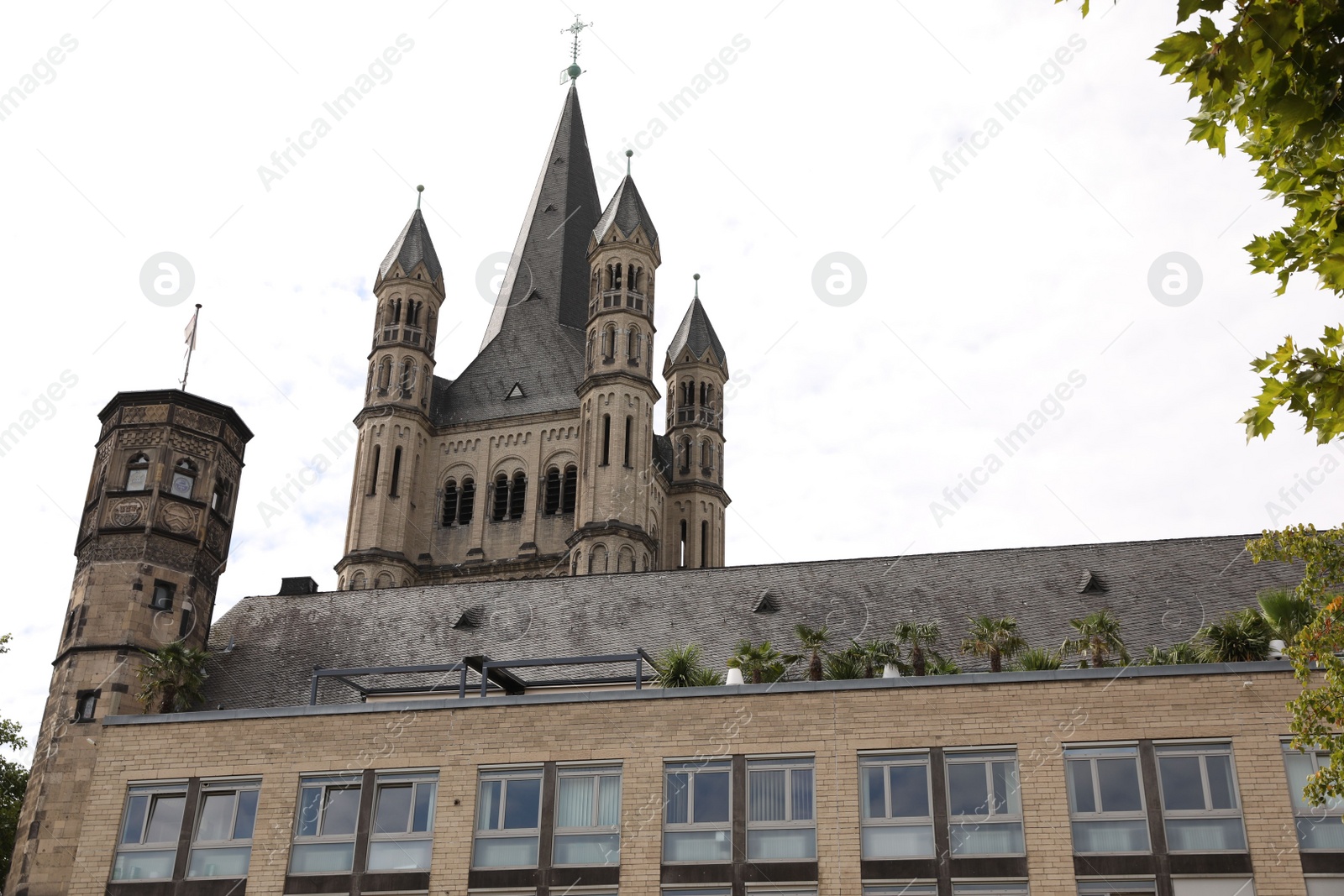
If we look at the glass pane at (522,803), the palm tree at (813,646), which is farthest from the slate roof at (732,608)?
the glass pane at (522,803)

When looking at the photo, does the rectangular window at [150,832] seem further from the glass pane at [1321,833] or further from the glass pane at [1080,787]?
the glass pane at [1321,833]

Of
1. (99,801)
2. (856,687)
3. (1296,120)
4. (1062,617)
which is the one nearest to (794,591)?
(1062,617)

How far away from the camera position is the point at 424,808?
2825 cm

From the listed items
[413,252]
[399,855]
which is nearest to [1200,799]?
[399,855]

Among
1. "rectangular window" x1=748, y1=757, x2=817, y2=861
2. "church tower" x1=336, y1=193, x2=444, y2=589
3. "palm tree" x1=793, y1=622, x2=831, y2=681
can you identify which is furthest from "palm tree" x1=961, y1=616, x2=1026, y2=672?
"church tower" x1=336, y1=193, x2=444, y2=589

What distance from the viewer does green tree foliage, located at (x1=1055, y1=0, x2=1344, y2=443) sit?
988 centimetres

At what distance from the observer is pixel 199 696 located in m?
38.2

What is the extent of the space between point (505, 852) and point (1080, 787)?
33.5ft

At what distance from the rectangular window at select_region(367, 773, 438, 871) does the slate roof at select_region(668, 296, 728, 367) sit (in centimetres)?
5654

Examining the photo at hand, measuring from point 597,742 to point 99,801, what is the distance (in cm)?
1006

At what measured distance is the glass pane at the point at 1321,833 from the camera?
970 inches

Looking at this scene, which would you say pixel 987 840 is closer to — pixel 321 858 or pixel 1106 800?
pixel 1106 800

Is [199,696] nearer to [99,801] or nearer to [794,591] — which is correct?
[99,801]

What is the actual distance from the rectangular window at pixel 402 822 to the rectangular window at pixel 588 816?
2.45 meters
